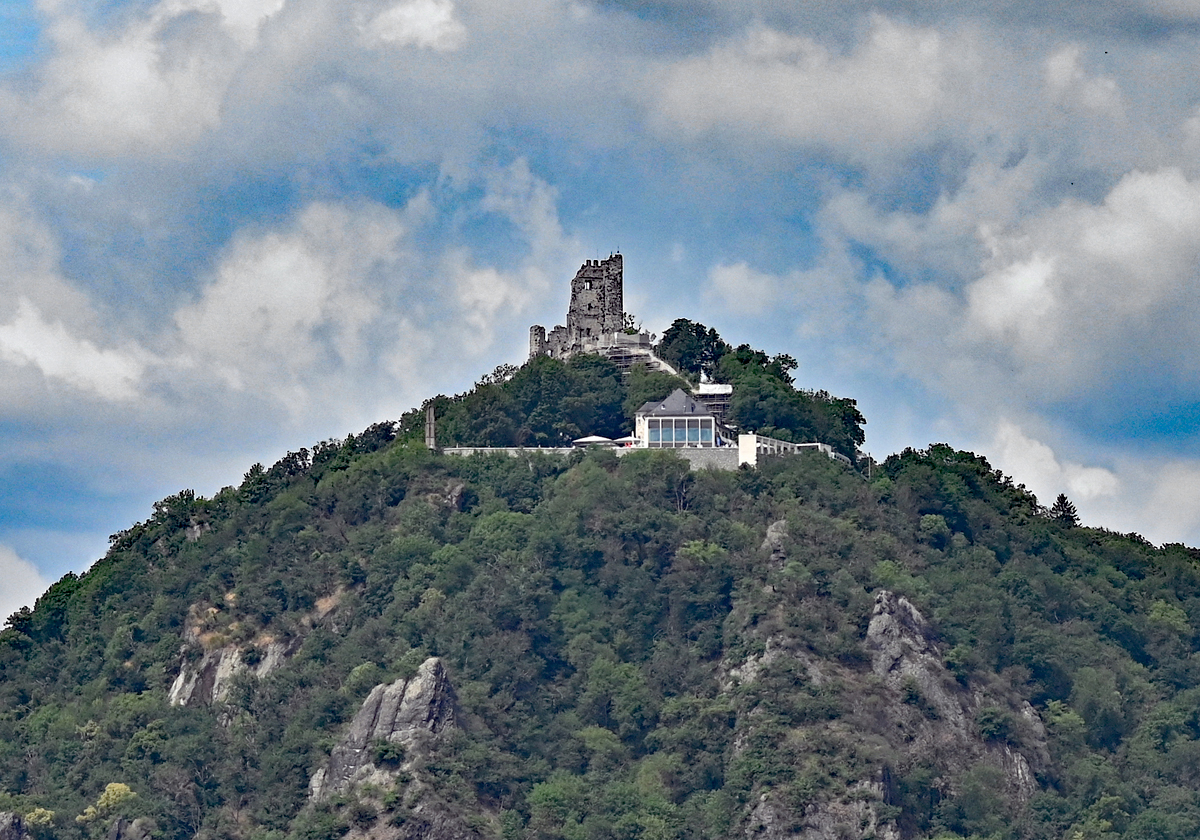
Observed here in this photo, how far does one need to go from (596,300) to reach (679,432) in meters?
19.9

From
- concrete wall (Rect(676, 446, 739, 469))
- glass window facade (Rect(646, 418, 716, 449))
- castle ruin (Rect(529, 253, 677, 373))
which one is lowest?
concrete wall (Rect(676, 446, 739, 469))

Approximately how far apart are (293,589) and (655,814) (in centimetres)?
2359

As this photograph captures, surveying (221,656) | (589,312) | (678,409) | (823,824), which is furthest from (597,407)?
(823,824)

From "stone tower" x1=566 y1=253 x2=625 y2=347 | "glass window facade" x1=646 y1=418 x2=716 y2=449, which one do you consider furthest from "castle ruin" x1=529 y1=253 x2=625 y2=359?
"glass window facade" x1=646 y1=418 x2=716 y2=449

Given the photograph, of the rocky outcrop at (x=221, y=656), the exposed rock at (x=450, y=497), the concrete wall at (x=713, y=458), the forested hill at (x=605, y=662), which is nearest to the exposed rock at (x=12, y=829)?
the forested hill at (x=605, y=662)

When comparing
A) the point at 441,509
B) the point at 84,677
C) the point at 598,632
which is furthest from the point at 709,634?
the point at 84,677

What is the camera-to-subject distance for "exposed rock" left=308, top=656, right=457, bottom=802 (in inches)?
5512

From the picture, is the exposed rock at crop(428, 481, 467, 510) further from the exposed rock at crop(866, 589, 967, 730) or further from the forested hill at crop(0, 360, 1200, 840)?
the exposed rock at crop(866, 589, 967, 730)

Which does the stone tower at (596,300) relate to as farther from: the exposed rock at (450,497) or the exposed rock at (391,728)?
the exposed rock at (391,728)

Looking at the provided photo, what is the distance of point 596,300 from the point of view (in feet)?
585

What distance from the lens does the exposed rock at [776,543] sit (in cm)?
15062

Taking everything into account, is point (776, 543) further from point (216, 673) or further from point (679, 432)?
point (216, 673)

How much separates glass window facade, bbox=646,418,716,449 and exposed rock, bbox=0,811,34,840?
1379 inches

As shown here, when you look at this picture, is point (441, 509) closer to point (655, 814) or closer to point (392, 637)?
point (392, 637)
